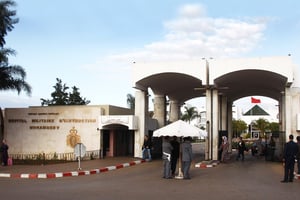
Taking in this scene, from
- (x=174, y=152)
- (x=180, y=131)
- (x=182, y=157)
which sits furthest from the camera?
(x=174, y=152)

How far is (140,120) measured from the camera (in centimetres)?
2925

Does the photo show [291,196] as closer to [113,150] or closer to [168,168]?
[168,168]

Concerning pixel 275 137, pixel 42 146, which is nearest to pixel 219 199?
pixel 275 137

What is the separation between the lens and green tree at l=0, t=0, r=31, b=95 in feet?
100

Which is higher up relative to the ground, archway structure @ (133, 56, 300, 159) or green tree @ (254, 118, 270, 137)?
archway structure @ (133, 56, 300, 159)

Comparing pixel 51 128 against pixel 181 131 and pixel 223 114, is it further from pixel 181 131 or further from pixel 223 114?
pixel 181 131

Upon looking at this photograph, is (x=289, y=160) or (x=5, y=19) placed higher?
(x=5, y=19)

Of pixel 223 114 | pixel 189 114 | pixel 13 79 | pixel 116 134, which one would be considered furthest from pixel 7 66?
pixel 189 114

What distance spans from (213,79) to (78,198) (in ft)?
54.8

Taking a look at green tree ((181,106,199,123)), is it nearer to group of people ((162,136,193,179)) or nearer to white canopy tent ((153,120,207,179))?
white canopy tent ((153,120,207,179))

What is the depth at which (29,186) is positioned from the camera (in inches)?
574

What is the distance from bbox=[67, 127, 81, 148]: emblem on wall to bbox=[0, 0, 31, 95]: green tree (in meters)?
4.66

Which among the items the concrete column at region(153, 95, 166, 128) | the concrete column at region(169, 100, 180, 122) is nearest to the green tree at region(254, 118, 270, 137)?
the concrete column at region(169, 100, 180, 122)

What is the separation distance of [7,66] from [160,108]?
39.2 ft
